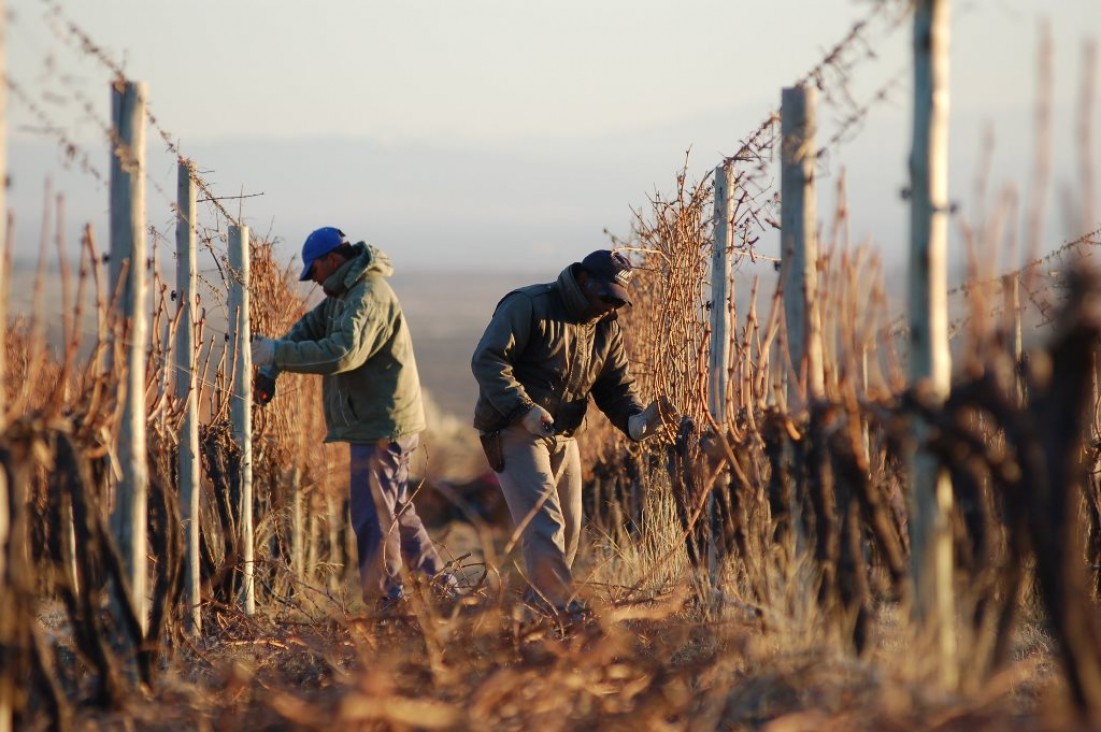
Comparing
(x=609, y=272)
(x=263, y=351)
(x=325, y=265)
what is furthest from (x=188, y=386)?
(x=609, y=272)

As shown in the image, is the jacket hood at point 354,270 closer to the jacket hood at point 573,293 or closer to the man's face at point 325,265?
the man's face at point 325,265

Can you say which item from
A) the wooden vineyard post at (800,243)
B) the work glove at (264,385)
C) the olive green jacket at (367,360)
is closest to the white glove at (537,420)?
the olive green jacket at (367,360)

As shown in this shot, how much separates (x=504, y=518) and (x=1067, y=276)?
11451 millimetres

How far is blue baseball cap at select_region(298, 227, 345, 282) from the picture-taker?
7.62m

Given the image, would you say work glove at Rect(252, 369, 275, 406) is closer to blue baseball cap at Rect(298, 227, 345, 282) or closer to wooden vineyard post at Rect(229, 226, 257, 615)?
wooden vineyard post at Rect(229, 226, 257, 615)

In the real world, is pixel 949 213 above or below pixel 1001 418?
above

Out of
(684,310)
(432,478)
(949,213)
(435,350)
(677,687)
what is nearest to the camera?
(949,213)

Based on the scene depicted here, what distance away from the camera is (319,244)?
25.1 feet

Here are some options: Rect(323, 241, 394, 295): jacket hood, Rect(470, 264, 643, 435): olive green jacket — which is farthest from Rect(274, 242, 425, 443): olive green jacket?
Rect(470, 264, 643, 435): olive green jacket

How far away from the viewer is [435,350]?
6494cm

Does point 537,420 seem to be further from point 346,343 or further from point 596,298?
point 346,343

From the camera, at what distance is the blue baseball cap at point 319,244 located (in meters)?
7.62

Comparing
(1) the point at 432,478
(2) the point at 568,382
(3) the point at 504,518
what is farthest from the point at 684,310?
(3) the point at 504,518

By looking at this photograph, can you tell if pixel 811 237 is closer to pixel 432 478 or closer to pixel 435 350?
pixel 432 478
